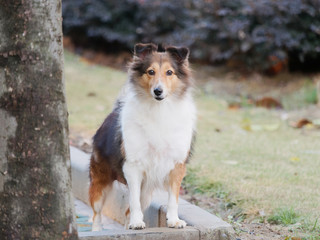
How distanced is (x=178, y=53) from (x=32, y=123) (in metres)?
1.50

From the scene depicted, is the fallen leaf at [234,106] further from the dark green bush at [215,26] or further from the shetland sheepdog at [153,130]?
the shetland sheepdog at [153,130]

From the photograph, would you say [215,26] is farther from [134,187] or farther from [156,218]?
[134,187]

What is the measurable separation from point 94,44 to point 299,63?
586 centimetres

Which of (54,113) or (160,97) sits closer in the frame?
Result: (54,113)

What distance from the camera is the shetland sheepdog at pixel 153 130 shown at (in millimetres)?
4133

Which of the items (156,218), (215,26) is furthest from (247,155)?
(215,26)

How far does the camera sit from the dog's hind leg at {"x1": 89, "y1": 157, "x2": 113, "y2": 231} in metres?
4.80

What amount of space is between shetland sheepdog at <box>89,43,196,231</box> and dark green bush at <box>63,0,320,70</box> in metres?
7.14

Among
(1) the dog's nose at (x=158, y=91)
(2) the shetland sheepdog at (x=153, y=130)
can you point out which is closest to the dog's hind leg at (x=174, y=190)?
(2) the shetland sheepdog at (x=153, y=130)

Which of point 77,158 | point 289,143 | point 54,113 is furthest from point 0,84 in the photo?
point 289,143

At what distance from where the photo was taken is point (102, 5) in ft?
47.1

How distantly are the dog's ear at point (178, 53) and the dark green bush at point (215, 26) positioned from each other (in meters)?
Answer: 7.01

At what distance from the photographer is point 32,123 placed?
10.8 ft

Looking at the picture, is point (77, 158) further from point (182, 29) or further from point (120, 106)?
point (182, 29)
